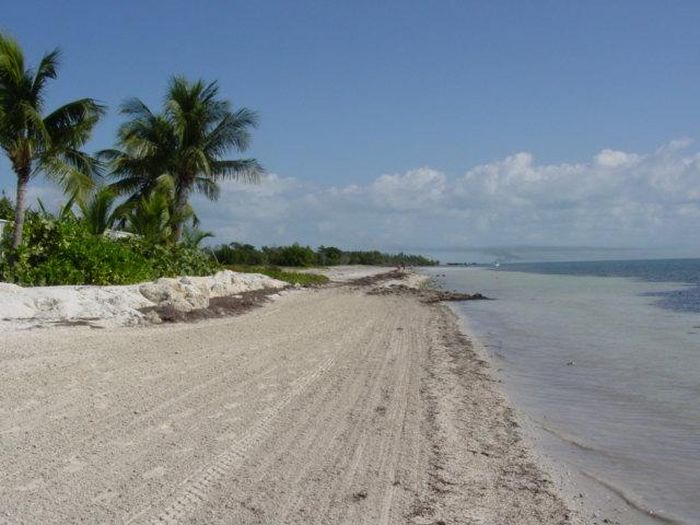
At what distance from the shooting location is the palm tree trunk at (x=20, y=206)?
15750 millimetres

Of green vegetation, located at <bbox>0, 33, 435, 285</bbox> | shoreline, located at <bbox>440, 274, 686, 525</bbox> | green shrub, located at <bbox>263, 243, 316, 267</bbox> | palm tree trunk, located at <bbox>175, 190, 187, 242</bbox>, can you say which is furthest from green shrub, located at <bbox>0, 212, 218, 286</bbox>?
green shrub, located at <bbox>263, 243, 316, 267</bbox>

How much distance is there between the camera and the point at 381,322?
16.3 m

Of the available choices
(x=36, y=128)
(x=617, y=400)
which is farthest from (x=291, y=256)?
(x=617, y=400)

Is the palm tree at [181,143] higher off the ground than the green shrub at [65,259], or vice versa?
the palm tree at [181,143]

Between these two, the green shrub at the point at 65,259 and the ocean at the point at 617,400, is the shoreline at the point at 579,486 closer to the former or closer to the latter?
the ocean at the point at 617,400

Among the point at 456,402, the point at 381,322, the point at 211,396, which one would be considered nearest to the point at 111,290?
the point at 381,322

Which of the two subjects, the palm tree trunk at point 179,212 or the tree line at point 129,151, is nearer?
the tree line at point 129,151

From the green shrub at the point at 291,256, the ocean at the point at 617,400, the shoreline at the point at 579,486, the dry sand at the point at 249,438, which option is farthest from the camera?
the green shrub at the point at 291,256

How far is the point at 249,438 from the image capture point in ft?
17.9

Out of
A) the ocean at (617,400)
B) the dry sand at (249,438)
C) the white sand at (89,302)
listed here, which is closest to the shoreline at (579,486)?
the ocean at (617,400)

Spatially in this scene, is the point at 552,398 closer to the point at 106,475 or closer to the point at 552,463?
the point at 552,463

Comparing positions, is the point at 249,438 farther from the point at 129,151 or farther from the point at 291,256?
the point at 291,256

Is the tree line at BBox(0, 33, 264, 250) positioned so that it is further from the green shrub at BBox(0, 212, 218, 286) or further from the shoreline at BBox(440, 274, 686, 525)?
the shoreline at BBox(440, 274, 686, 525)

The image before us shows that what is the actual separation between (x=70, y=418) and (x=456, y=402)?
4.30 meters
